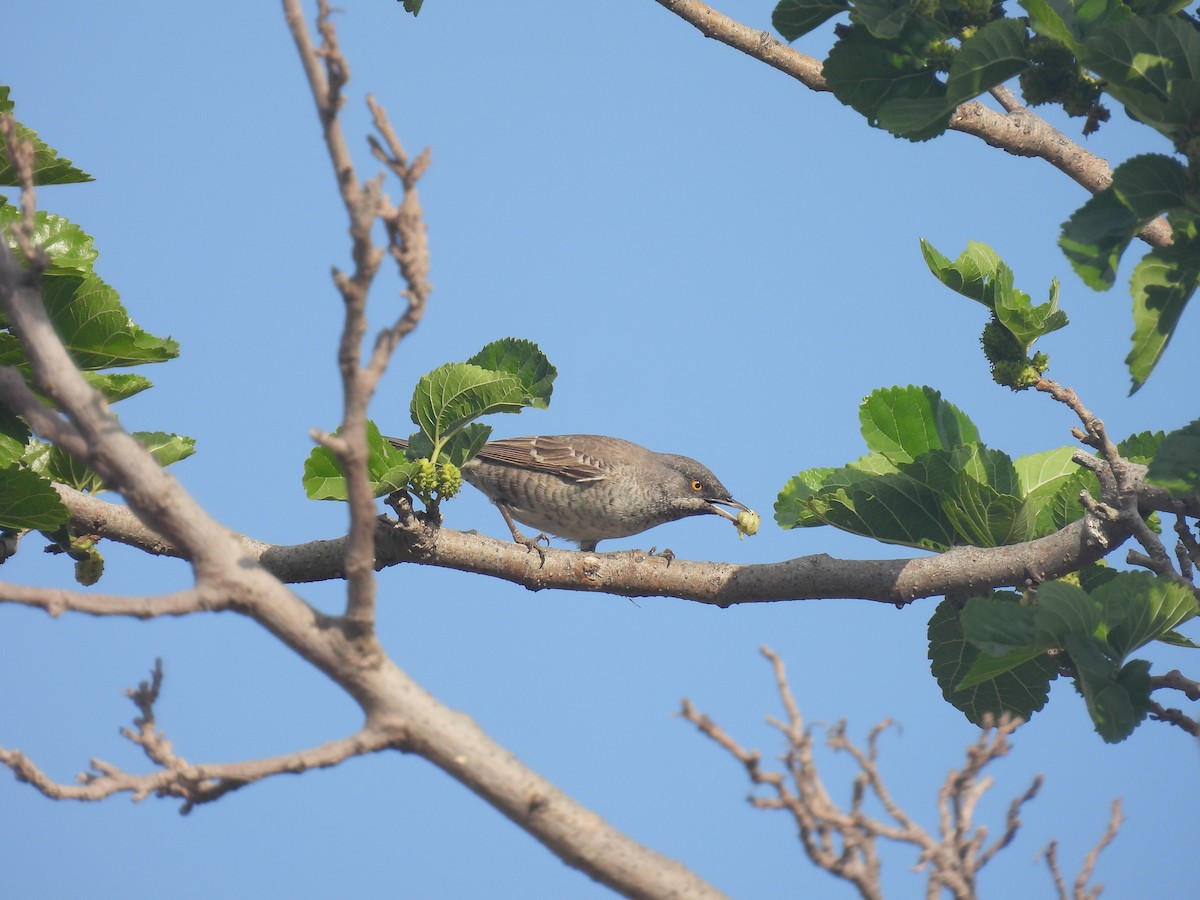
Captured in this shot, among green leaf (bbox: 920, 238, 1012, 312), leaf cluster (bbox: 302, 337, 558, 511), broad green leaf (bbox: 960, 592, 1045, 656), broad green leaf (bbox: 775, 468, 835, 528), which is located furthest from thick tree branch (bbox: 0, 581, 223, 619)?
green leaf (bbox: 920, 238, 1012, 312)

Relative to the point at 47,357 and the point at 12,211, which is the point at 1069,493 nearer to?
the point at 47,357

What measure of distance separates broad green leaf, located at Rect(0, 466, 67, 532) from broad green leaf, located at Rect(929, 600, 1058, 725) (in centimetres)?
380

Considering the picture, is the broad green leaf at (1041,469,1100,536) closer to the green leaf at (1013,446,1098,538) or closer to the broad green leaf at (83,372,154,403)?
the green leaf at (1013,446,1098,538)

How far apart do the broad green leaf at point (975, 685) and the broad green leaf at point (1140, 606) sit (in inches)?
41.5

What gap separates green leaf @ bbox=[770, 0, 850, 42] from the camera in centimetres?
443

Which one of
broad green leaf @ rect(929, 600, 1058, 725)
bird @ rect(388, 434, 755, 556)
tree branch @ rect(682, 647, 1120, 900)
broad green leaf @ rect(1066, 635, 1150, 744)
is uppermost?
bird @ rect(388, 434, 755, 556)

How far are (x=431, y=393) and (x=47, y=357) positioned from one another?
2.38 metres

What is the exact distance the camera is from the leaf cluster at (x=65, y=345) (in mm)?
4699

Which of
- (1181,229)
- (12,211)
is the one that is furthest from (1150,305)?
(12,211)

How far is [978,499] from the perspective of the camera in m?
5.11

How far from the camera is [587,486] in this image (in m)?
10.5

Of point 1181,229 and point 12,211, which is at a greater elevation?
point 12,211

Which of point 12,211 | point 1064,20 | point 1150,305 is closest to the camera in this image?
point 1150,305

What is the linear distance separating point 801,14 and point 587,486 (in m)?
6.37
